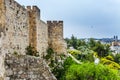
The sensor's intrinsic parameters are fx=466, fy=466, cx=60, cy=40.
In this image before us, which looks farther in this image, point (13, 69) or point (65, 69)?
point (65, 69)

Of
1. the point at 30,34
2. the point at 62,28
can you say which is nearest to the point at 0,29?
the point at 30,34

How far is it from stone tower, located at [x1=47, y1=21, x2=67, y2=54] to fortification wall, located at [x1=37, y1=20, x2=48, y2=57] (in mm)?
2104

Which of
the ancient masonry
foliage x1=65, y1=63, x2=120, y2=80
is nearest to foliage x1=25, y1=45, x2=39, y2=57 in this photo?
the ancient masonry

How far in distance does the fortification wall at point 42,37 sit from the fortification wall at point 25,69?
2330cm

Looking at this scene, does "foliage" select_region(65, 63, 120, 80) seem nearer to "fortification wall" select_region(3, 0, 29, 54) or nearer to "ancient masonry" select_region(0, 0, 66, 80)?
"ancient masonry" select_region(0, 0, 66, 80)

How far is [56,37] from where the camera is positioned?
4838cm

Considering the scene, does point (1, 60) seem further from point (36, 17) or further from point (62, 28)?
point (62, 28)

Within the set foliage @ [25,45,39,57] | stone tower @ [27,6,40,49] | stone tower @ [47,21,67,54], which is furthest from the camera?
stone tower @ [47,21,67,54]

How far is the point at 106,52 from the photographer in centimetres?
10256

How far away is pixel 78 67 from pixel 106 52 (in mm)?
62941

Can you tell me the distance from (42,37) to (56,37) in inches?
257

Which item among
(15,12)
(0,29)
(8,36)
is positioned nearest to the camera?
(0,29)

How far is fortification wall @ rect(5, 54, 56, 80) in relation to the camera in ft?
46.9

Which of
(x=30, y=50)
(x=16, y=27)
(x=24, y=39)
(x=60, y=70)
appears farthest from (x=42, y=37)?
(x=16, y=27)
